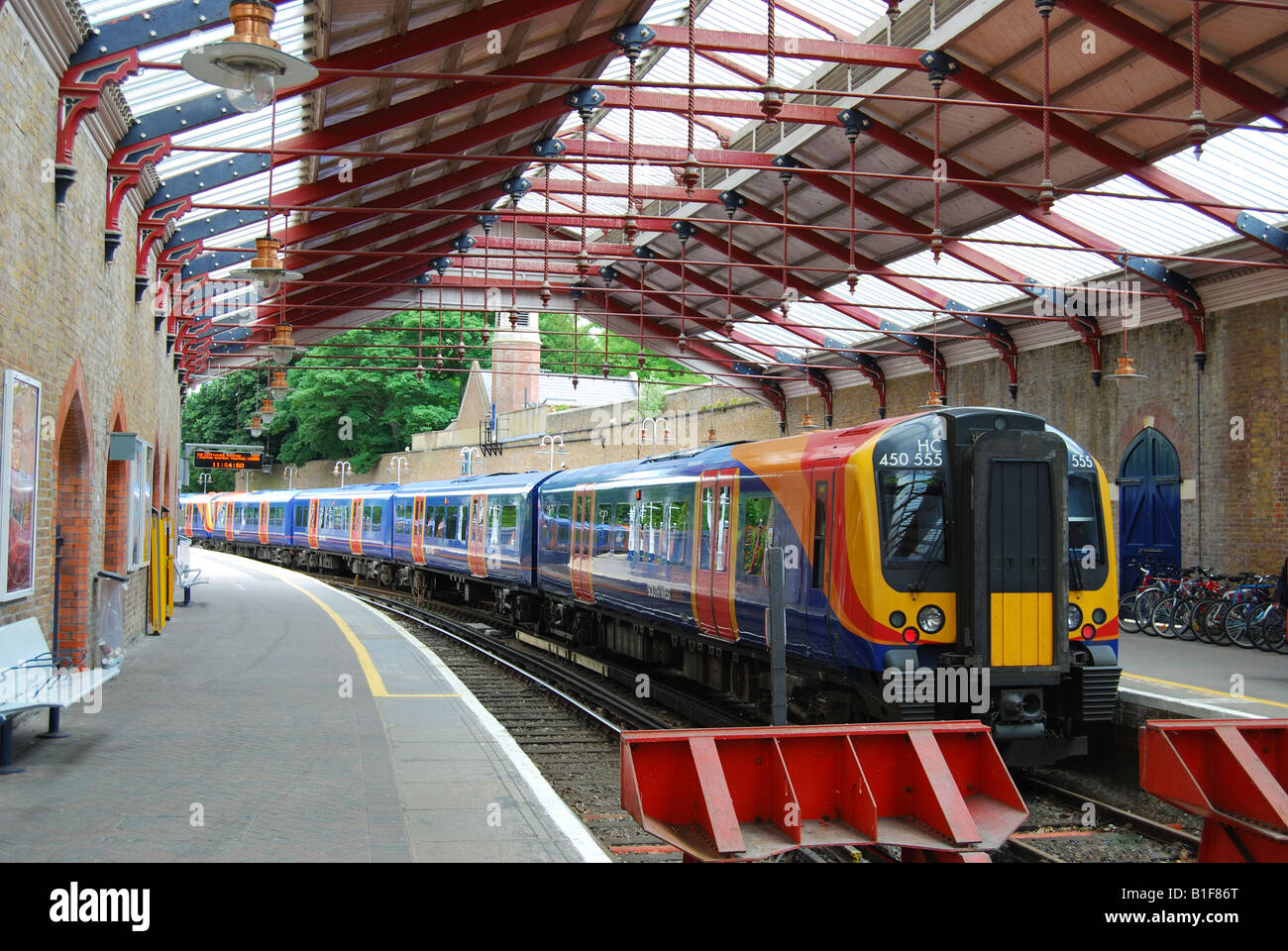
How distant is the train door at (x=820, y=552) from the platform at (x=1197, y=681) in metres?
2.88

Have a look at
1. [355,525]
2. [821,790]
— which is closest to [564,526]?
[821,790]

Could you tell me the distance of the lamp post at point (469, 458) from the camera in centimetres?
4968

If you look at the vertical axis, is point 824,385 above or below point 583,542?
above

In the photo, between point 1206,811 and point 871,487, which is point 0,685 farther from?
point 1206,811

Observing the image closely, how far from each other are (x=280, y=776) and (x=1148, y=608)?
Result: 47.0 ft

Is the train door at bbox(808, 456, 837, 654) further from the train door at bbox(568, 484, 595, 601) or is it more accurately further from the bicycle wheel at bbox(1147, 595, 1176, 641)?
the bicycle wheel at bbox(1147, 595, 1176, 641)

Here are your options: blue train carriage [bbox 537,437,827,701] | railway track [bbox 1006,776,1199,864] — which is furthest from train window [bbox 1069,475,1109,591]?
blue train carriage [bbox 537,437,827,701]

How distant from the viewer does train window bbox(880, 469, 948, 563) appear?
28.8 ft

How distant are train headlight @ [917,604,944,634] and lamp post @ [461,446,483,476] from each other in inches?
1630

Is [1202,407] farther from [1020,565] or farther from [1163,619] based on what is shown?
[1020,565]

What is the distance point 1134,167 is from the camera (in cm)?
1667

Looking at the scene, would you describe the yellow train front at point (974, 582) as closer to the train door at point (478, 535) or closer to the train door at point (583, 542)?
the train door at point (583, 542)

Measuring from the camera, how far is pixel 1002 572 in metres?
8.71

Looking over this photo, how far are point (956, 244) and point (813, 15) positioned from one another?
5.35 m
